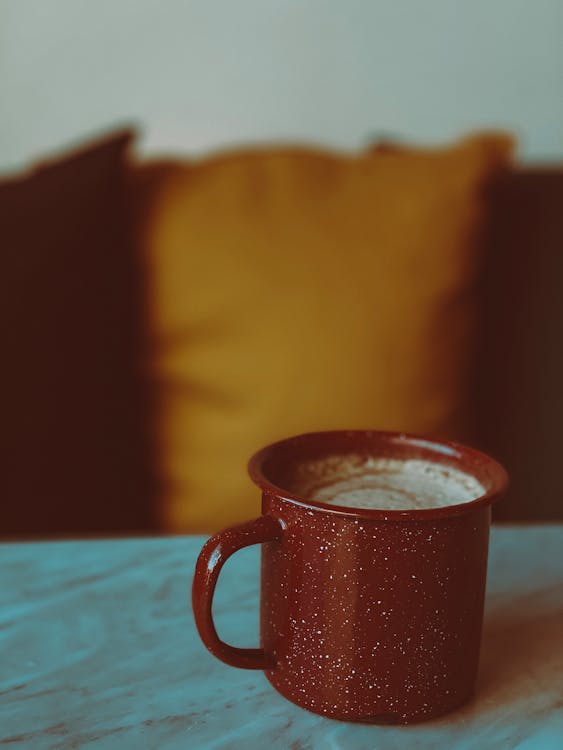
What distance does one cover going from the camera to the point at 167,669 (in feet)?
1.74

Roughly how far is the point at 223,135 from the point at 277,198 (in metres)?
0.34

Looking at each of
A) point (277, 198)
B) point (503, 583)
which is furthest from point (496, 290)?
point (503, 583)

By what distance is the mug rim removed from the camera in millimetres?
419

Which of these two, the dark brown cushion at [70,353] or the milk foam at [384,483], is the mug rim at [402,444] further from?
the dark brown cushion at [70,353]

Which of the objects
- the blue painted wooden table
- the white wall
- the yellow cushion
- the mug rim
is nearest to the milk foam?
the mug rim

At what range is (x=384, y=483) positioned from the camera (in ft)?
1.74

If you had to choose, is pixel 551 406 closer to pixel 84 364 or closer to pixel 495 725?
pixel 84 364

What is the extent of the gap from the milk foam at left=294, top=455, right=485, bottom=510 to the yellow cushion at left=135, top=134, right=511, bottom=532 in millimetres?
490

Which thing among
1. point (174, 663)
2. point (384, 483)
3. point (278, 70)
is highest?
point (278, 70)

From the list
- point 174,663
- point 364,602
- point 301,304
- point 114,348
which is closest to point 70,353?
point 114,348

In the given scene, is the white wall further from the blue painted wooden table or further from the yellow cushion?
the blue painted wooden table

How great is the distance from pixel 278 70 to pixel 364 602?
112 cm

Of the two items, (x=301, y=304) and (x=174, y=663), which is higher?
(x=301, y=304)

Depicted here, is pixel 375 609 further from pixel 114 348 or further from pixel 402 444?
pixel 114 348
